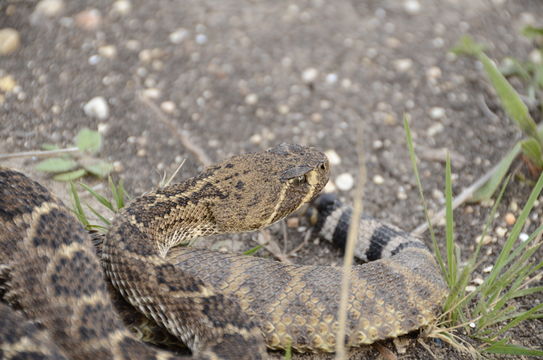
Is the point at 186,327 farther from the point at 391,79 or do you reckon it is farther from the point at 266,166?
the point at 391,79

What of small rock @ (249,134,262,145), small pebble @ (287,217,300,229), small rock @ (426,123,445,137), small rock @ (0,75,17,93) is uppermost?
small rock @ (426,123,445,137)

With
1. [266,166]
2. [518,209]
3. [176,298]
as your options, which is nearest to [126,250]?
[176,298]

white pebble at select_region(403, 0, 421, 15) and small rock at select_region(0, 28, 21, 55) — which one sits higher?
white pebble at select_region(403, 0, 421, 15)

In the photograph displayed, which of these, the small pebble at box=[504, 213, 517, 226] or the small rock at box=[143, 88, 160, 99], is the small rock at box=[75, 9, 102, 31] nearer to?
the small rock at box=[143, 88, 160, 99]

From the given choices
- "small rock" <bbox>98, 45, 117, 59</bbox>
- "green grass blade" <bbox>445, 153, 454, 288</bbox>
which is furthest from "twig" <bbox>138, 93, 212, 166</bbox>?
"green grass blade" <bbox>445, 153, 454, 288</bbox>

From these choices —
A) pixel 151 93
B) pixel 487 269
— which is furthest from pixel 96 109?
→ pixel 487 269

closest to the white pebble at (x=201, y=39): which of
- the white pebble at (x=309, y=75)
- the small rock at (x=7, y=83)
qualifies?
the white pebble at (x=309, y=75)
